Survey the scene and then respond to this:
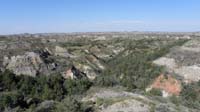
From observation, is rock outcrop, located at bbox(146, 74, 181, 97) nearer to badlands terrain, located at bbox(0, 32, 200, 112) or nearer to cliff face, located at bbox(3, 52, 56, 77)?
badlands terrain, located at bbox(0, 32, 200, 112)

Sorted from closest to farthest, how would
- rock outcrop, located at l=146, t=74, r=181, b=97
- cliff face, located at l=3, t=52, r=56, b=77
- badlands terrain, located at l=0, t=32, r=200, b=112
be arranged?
badlands terrain, located at l=0, t=32, r=200, b=112
rock outcrop, located at l=146, t=74, r=181, b=97
cliff face, located at l=3, t=52, r=56, b=77

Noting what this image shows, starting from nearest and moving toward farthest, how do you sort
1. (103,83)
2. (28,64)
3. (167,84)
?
(103,83) → (167,84) → (28,64)

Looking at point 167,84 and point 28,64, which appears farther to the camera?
point 28,64

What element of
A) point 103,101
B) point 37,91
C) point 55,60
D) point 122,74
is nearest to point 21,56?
point 55,60

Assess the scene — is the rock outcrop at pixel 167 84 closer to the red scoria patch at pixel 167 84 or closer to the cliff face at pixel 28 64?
the red scoria patch at pixel 167 84

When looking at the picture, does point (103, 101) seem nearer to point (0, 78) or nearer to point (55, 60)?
point (0, 78)

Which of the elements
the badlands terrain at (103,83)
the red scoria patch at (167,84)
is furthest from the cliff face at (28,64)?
the red scoria patch at (167,84)

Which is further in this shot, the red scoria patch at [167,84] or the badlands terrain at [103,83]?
the red scoria patch at [167,84]

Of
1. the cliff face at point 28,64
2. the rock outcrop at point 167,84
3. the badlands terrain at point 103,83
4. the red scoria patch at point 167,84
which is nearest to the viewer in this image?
the badlands terrain at point 103,83

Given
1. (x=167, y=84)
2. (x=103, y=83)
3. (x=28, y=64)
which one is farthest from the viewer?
(x=28, y=64)

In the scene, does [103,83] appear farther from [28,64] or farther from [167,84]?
[28,64]

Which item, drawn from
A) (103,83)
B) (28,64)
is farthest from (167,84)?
(28,64)

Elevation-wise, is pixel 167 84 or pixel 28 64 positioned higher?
pixel 28 64

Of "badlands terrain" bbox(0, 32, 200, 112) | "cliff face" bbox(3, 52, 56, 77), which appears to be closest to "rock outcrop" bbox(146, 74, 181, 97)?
"badlands terrain" bbox(0, 32, 200, 112)
